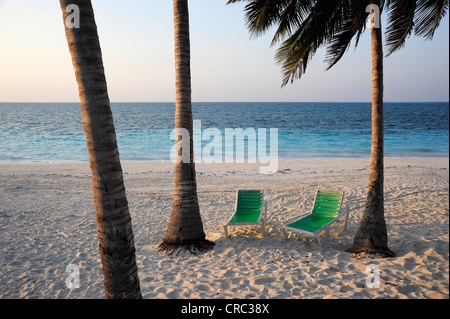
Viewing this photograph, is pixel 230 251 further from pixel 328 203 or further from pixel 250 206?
pixel 328 203

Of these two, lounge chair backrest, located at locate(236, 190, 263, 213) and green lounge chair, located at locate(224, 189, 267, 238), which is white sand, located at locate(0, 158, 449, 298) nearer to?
green lounge chair, located at locate(224, 189, 267, 238)

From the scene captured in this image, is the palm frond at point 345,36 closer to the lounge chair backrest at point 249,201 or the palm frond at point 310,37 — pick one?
the palm frond at point 310,37

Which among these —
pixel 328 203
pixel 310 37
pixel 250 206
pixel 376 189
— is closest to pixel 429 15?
pixel 310 37

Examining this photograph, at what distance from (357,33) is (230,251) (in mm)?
5032

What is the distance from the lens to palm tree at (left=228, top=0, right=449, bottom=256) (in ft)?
16.8

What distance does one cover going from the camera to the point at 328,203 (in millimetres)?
6957

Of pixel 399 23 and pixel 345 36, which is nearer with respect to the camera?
pixel 399 23

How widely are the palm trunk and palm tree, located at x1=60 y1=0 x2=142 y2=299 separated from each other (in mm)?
4177

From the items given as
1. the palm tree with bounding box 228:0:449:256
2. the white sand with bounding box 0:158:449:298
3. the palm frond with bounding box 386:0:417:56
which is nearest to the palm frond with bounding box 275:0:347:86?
the palm tree with bounding box 228:0:449:256

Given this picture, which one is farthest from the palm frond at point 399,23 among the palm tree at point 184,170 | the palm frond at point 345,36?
the palm tree at point 184,170

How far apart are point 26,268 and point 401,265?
6115 mm

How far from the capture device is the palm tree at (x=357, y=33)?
512 centimetres
